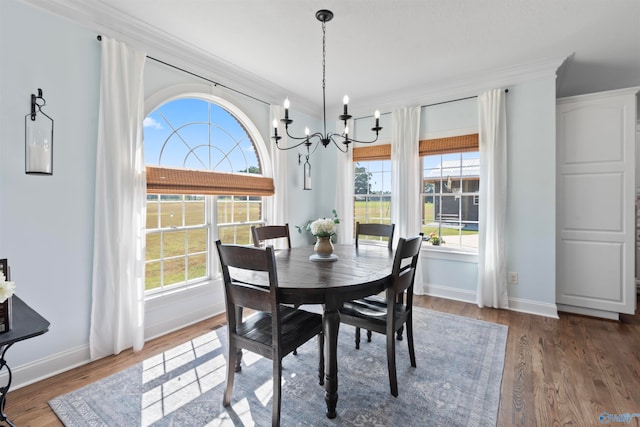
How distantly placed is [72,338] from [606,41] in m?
5.19

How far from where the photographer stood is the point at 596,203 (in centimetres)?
331

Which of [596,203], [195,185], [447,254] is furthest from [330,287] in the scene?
[596,203]

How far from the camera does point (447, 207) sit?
13.1ft

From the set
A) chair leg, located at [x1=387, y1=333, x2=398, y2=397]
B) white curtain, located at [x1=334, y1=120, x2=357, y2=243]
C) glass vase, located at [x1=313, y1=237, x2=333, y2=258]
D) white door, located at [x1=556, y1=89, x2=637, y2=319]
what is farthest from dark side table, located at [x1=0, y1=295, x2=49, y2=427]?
white door, located at [x1=556, y1=89, x2=637, y2=319]

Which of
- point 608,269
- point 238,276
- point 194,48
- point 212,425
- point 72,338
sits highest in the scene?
point 194,48

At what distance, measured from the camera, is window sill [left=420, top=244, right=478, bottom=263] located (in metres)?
3.79

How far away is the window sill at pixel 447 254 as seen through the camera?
12.4 ft

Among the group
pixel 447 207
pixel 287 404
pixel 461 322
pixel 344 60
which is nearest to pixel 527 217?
pixel 447 207

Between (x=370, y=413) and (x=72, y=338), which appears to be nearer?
(x=370, y=413)

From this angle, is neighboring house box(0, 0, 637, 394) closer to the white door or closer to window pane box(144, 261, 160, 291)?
→ window pane box(144, 261, 160, 291)

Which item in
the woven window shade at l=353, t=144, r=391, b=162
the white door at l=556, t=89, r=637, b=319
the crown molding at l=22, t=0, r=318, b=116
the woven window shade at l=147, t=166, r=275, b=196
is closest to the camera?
the crown molding at l=22, t=0, r=318, b=116

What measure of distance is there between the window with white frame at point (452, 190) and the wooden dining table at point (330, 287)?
2.11 metres

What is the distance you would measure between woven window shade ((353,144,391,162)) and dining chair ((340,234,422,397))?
2412 millimetres

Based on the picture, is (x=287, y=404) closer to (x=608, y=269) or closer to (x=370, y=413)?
(x=370, y=413)
